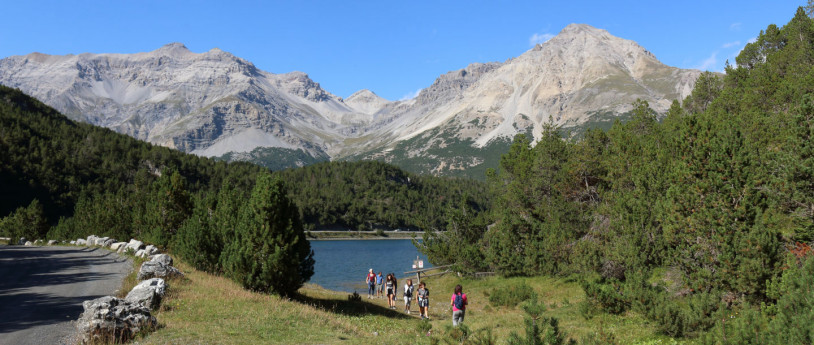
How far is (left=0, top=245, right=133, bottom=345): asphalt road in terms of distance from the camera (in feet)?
46.6

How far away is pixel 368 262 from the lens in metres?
96.8

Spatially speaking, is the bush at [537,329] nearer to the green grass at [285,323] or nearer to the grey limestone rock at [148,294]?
the green grass at [285,323]

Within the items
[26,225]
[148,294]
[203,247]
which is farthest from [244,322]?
[26,225]

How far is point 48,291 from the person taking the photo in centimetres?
2130

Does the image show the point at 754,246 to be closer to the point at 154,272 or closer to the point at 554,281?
the point at 554,281

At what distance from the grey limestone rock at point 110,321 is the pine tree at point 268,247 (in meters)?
7.94

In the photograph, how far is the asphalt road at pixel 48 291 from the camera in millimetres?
14195

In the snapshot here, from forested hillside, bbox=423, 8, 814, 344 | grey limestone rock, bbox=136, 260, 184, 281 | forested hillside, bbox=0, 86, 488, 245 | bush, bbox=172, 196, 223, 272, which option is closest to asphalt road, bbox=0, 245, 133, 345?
grey limestone rock, bbox=136, 260, 184, 281

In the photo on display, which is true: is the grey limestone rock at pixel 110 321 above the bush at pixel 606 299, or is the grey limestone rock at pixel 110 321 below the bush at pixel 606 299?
above

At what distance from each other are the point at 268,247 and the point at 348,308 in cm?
716

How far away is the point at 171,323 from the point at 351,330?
6.93 meters

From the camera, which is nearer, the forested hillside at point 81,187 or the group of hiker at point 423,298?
the group of hiker at point 423,298

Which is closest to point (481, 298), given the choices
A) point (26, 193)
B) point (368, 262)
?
point (368, 262)

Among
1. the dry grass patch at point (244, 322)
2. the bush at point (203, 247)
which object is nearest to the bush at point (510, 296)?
the dry grass patch at point (244, 322)
